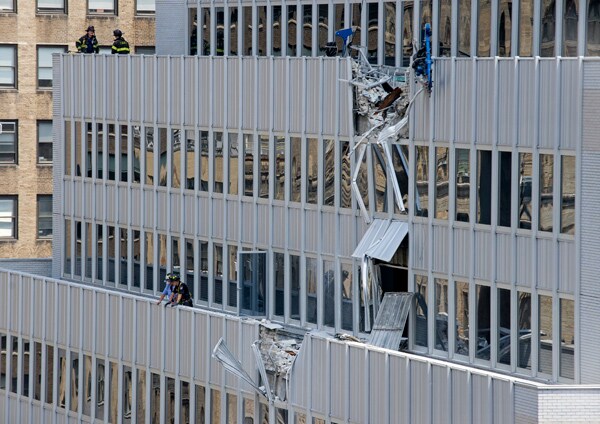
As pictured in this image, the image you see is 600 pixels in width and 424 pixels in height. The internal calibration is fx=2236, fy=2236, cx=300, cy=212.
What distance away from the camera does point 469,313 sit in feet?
173

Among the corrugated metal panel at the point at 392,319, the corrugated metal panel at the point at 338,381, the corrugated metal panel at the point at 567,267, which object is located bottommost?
the corrugated metal panel at the point at 338,381

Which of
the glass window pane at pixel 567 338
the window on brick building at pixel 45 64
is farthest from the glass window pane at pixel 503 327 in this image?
the window on brick building at pixel 45 64

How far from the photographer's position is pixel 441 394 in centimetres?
4897

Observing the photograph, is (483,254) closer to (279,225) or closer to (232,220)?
(279,225)

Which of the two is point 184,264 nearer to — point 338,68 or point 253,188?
point 253,188

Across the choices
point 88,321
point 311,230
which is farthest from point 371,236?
point 88,321

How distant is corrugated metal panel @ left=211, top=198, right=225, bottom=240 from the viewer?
205 feet

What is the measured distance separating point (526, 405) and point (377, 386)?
244 inches

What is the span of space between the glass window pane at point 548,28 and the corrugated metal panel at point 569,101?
4750mm

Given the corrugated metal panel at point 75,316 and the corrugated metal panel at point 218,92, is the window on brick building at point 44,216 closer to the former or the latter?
the corrugated metal panel at point 75,316

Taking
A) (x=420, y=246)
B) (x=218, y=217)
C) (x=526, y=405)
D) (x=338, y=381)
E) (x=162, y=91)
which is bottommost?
(x=338, y=381)

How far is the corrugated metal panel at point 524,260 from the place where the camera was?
50.2 metres

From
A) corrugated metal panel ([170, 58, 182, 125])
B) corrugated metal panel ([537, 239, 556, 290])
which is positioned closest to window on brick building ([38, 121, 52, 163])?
corrugated metal panel ([170, 58, 182, 125])

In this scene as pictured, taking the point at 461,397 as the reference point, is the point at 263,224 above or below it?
above
